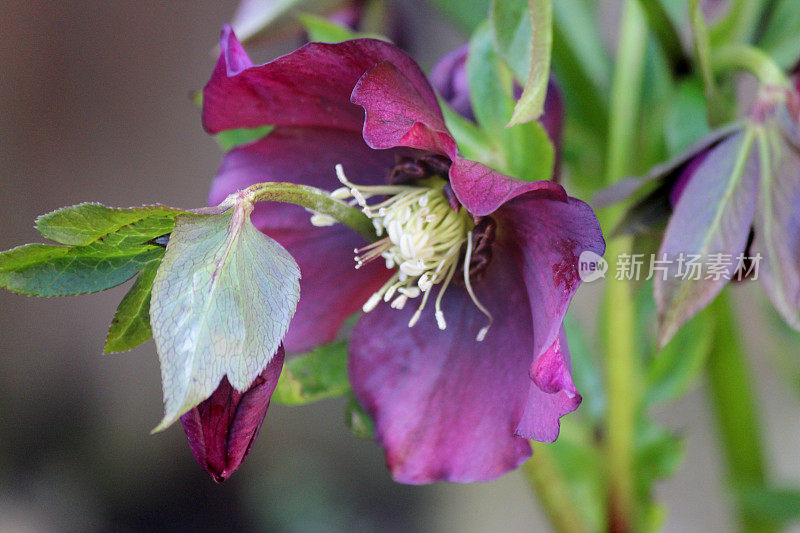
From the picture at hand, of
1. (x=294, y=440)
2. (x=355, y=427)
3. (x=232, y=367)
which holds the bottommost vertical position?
(x=294, y=440)

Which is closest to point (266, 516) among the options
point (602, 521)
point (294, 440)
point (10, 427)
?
point (294, 440)

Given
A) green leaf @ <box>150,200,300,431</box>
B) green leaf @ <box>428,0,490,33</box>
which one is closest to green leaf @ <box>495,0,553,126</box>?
green leaf @ <box>150,200,300,431</box>

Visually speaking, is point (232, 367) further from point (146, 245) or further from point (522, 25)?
point (522, 25)

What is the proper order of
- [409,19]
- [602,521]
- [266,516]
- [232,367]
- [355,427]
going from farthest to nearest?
[266,516], [409,19], [602,521], [355,427], [232,367]

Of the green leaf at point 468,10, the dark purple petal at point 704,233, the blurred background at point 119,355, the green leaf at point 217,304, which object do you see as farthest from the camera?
the blurred background at point 119,355

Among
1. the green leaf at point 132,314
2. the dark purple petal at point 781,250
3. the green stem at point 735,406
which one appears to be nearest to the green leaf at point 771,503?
the green stem at point 735,406

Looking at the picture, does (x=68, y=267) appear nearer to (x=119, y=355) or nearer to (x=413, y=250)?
(x=413, y=250)

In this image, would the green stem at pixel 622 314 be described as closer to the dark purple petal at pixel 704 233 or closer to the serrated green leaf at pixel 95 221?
the dark purple petal at pixel 704 233
